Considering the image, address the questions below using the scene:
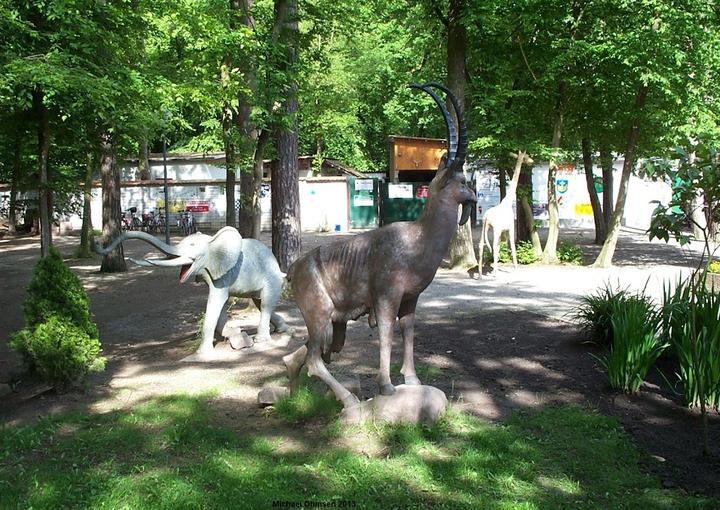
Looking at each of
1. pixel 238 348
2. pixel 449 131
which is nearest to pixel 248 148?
pixel 238 348

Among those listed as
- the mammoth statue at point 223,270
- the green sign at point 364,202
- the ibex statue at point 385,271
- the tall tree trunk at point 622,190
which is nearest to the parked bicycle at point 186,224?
the green sign at point 364,202

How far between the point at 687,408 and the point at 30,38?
694 cm

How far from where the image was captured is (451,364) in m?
7.05

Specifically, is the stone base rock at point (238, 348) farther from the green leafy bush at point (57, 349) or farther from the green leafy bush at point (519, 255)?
the green leafy bush at point (519, 255)

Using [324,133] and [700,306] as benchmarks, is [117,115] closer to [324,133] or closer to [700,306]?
[700,306]

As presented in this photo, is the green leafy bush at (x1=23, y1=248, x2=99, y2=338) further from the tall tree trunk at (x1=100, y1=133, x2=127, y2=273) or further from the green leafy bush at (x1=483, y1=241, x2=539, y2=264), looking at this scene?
the green leafy bush at (x1=483, y1=241, x2=539, y2=264)

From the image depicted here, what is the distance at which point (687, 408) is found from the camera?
5.50 meters

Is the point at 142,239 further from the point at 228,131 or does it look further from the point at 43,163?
the point at 228,131

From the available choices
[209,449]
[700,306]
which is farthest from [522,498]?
[700,306]

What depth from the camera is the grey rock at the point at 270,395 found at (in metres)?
5.64

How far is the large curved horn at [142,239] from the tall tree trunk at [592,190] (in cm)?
1334

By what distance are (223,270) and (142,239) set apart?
1037 millimetres

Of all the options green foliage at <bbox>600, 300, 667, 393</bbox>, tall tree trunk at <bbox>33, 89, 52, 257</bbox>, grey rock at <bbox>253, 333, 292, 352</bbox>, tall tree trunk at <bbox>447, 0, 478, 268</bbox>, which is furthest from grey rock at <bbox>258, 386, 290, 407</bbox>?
tall tree trunk at <bbox>447, 0, 478, 268</bbox>

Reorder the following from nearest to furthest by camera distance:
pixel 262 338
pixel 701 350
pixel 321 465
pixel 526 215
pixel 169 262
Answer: pixel 321 465 < pixel 701 350 < pixel 169 262 < pixel 262 338 < pixel 526 215
